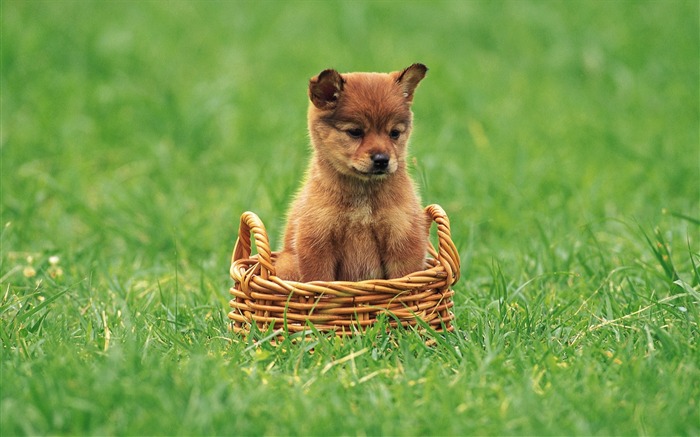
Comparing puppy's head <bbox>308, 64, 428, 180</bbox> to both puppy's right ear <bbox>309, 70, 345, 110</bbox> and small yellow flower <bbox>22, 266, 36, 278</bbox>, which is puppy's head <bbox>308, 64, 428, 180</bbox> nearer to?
puppy's right ear <bbox>309, 70, 345, 110</bbox>

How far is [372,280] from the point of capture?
403 centimetres

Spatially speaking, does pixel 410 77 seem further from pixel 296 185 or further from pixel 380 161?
pixel 296 185

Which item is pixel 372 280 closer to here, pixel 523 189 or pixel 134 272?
pixel 134 272

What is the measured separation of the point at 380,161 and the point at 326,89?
16.4 inches

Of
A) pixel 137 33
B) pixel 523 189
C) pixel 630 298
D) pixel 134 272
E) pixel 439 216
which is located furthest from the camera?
pixel 137 33

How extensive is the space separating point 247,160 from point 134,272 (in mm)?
2522

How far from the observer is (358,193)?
4.29 meters

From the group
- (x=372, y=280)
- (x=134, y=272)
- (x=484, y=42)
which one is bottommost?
(x=134, y=272)

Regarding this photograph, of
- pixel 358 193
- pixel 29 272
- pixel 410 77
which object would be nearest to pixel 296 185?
pixel 29 272

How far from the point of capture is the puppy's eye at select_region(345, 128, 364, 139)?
4.16 meters

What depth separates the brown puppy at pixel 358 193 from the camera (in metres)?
4.15

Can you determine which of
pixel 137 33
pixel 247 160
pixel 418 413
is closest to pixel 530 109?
pixel 247 160

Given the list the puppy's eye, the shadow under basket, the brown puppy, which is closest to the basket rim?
the shadow under basket

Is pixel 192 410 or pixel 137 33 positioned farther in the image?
pixel 137 33
